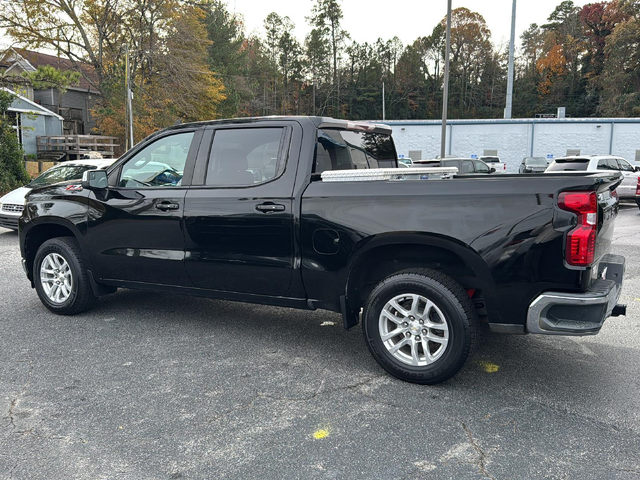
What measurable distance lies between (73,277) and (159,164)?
1451 mm

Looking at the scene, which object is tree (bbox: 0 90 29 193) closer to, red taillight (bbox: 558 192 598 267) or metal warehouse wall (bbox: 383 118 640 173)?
red taillight (bbox: 558 192 598 267)

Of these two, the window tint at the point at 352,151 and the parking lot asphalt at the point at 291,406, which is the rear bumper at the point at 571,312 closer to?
the parking lot asphalt at the point at 291,406

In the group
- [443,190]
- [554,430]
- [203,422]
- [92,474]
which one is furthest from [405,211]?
[92,474]

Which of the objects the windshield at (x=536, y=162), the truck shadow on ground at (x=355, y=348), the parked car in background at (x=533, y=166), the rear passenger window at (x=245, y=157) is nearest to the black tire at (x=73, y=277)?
the truck shadow on ground at (x=355, y=348)

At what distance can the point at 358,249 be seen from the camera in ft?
13.4

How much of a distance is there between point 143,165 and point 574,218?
A: 3685 mm

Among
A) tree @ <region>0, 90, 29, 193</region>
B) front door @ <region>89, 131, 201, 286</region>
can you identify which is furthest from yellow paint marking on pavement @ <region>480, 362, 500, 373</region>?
tree @ <region>0, 90, 29, 193</region>

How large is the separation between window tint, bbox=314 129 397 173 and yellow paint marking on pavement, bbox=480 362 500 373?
1901 millimetres

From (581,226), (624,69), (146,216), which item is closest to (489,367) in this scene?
(581,226)

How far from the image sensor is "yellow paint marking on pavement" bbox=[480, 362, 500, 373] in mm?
4230

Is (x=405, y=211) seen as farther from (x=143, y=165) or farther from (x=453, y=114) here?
(x=453, y=114)

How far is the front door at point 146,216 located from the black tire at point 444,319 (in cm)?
180

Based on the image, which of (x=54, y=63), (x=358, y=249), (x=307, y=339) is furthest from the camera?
(x=54, y=63)

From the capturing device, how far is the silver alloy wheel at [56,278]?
5656 mm
